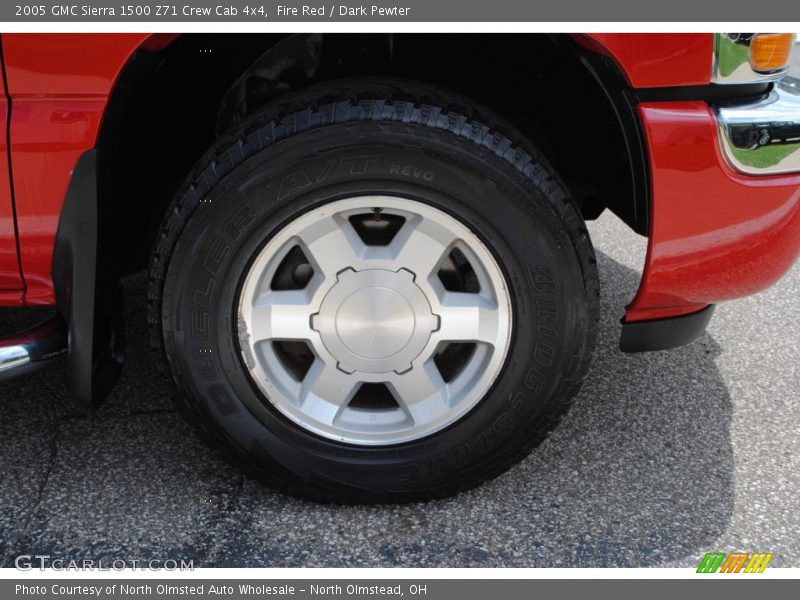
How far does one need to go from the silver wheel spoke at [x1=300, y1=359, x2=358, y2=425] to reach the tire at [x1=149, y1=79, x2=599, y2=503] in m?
0.02

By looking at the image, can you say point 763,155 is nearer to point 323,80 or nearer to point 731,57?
point 731,57

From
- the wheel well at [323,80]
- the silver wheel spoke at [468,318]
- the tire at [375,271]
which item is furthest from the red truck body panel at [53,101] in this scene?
the silver wheel spoke at [468,318]

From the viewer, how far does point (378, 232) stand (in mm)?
2082

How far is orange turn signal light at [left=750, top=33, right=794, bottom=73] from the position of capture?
182cm

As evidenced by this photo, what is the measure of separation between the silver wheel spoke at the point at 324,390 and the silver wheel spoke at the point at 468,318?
261 millimetres

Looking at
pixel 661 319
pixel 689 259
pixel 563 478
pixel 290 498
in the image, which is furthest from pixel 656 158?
pixel 290 498

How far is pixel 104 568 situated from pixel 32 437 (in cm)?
60

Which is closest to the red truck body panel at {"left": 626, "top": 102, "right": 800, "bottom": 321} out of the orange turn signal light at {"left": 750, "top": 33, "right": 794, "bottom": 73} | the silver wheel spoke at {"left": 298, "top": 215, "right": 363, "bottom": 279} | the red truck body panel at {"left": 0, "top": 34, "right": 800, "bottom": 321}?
the red truck body panel at {"left": 0, "top": 34, "right": 800, "bottom": 321}

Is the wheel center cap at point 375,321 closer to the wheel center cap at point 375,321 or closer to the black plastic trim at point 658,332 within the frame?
the wheel center cap at point 375,321

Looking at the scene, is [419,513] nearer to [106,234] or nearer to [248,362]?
[248,362]

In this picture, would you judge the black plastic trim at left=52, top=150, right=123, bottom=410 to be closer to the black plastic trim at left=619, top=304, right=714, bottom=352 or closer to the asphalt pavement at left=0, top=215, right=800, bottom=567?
the asphalt pavement at left=0, top=215, right=800, bottom=567

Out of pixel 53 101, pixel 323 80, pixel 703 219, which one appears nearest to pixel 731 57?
pixel 703 219

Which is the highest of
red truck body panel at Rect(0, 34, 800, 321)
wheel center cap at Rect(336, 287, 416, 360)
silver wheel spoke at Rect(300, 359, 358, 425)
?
red truck body panel at Rect(0, 34, 800, 321)

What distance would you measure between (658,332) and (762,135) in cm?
54
